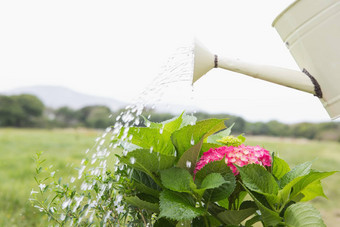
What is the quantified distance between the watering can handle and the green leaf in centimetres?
54

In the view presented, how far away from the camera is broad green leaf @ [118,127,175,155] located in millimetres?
1163

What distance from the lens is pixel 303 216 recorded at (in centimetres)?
100

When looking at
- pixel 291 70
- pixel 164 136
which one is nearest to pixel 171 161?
pixel 164 136

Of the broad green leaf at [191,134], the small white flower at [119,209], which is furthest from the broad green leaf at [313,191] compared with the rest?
the small white flower at [119,209]

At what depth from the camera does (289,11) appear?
1.41 m

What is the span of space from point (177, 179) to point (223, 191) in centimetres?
15

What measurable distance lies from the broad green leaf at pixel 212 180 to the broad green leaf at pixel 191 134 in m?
0.13

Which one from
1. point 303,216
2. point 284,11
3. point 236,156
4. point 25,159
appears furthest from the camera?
point 25,159

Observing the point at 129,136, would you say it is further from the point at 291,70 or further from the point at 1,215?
the point at 1,215

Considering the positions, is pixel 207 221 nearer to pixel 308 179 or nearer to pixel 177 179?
pixel 177 179

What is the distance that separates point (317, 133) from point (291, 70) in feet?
20.2

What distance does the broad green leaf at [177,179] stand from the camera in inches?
41.2

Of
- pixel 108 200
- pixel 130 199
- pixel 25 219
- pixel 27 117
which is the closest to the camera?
pixel 130 199

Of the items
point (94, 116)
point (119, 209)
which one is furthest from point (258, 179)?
point (94, 116)
